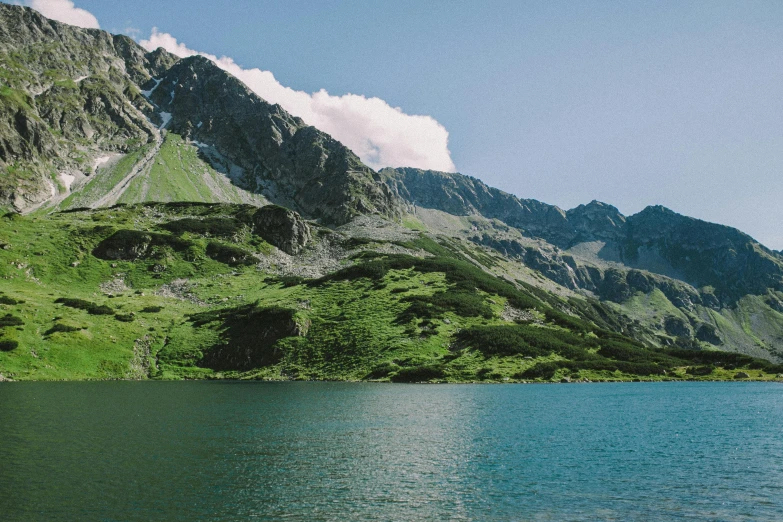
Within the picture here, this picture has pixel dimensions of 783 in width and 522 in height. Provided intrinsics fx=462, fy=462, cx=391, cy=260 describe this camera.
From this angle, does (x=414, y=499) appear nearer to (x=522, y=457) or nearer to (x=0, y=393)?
(x=522, y=457)

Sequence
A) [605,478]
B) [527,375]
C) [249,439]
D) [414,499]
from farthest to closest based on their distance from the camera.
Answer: [527,375], [249,439], [605,478], [414,499]

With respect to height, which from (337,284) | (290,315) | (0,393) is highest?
(337,284)

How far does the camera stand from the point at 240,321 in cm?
12744

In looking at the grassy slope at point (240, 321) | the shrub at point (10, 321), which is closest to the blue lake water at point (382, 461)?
the grassy slope at point (240, 321)

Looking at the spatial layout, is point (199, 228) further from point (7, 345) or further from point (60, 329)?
point (7, 345)

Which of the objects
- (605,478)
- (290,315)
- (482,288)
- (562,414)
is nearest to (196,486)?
(605,478)

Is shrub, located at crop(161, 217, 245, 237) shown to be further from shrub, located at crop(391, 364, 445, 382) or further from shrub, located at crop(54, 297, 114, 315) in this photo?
shrub, located at crop(391, 364, 445, 382)

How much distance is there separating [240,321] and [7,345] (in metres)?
49.6

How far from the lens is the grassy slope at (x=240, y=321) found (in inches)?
4124

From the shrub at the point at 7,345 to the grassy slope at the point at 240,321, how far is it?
1341 millimetres

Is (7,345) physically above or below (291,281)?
below

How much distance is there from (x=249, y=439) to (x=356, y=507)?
20377mm

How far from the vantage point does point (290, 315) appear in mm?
126625

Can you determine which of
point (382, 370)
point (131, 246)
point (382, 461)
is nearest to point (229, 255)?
point (131, 246)
